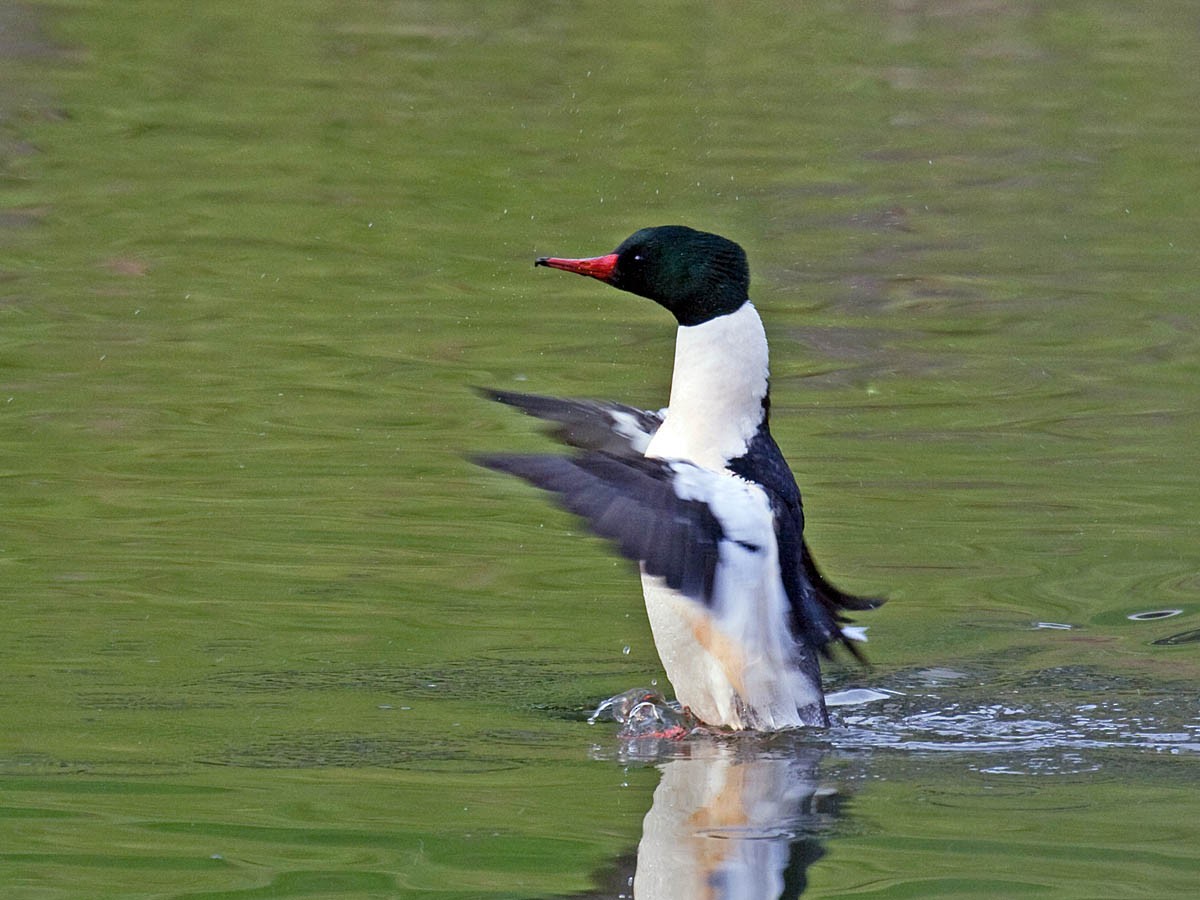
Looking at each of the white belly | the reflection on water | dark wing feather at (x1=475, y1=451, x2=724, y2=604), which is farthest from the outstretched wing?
the reflection on water

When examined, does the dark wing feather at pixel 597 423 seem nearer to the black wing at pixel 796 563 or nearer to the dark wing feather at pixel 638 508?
the black wing at pixel 796 563

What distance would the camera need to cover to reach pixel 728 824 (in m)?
5.75

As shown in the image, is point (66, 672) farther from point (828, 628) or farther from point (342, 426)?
point (342, 426)

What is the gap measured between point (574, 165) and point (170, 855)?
11441 millimetres

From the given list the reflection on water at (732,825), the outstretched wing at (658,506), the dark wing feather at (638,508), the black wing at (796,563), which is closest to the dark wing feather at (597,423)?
the black wing at (796,563)

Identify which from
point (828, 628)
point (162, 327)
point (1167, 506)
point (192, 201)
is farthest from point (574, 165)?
point (828, 628)

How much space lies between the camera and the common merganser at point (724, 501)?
20.5 ft

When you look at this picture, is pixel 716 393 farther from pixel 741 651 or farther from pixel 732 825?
pixel 732 825

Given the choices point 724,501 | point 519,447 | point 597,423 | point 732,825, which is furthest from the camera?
point 519,447

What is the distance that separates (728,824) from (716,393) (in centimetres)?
135

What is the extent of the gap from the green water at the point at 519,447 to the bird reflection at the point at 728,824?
0.03 metres

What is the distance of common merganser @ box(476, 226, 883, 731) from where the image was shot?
6242 millimetres

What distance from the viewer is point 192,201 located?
14.7 m

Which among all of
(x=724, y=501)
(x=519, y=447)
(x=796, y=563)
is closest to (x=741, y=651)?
(x=796, y=563)
